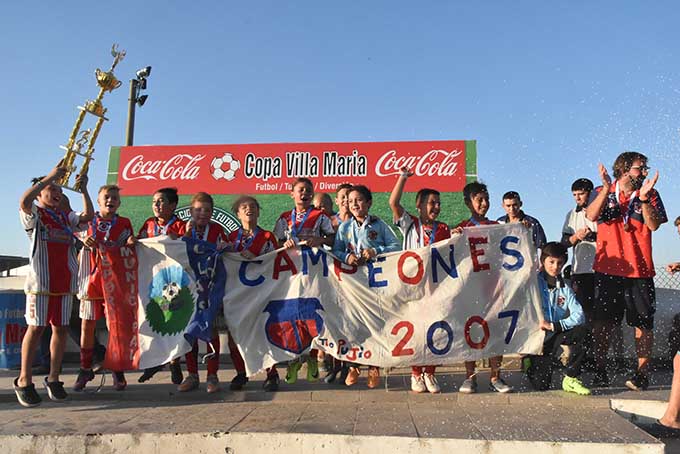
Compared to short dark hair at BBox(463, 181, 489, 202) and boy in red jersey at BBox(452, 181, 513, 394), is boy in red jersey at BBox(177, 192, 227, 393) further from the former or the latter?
short dark hair at BBox(463, 181, 489, 202)

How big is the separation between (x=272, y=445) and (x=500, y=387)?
225 cm

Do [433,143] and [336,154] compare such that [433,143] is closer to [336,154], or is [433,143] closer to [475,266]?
[336,154]

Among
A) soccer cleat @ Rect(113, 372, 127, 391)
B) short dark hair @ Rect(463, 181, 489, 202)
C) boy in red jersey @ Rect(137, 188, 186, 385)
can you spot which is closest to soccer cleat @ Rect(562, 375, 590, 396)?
short dark hair @ Rect(463, 181, 489, 202)

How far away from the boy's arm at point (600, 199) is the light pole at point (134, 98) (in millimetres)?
10421

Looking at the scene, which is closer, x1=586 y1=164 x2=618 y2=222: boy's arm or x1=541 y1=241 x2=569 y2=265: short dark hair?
x1=586 y1=164 x2=618 y2=222: boy's arm

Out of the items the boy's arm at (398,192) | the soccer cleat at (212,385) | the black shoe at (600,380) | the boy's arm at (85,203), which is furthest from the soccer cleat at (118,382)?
the black shoe at (600,380)

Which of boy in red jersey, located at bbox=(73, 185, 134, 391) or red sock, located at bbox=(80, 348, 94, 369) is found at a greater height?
boy in red jersey, located at bbox=(73, 185, 134, 391)

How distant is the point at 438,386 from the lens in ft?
14.8

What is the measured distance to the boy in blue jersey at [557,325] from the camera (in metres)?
4.45

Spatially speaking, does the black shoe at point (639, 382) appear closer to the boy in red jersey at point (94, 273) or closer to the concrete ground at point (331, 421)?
the concrete ground at point (331, 421)

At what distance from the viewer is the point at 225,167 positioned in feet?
32.0

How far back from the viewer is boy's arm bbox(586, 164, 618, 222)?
4.50 m

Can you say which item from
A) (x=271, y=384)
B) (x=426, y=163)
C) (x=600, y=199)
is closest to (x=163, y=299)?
(x=271, y=384)

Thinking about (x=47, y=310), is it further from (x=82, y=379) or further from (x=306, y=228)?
(x=306, y=228)
